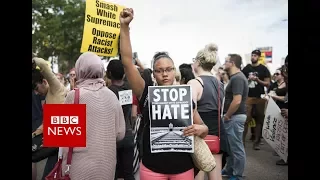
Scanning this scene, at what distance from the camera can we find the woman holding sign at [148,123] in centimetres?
304

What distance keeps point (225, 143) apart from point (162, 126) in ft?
1.98

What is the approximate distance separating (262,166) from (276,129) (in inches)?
11.8

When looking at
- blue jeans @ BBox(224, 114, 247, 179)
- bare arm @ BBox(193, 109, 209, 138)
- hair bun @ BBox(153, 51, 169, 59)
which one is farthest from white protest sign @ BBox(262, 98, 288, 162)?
hair bun @ BBox(153, 51, 169, 59)

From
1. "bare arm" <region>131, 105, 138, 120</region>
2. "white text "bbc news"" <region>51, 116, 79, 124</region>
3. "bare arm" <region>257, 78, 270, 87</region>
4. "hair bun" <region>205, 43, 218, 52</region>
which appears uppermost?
"hair bun" <region>205, 43, 218, 52</region>

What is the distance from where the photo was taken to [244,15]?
3.29 metres

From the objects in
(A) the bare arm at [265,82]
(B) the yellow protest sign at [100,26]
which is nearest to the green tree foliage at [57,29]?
(B) the yellow protest sign at [100,26]

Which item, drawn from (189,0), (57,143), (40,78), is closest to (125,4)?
(189,0)

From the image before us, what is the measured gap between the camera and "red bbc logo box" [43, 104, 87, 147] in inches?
124

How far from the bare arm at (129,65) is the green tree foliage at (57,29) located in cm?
34

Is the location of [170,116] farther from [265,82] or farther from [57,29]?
[57,29]

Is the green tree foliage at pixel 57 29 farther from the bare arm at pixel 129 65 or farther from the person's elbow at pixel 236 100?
the person's elbow at pixel 236 100

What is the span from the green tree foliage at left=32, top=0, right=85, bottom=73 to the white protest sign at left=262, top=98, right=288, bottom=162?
148 centimetres

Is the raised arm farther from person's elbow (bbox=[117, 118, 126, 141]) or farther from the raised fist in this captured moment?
person's elbow (bbox=[117, 118, 126, 141])

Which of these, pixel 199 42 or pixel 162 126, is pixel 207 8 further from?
pixel 162 126
